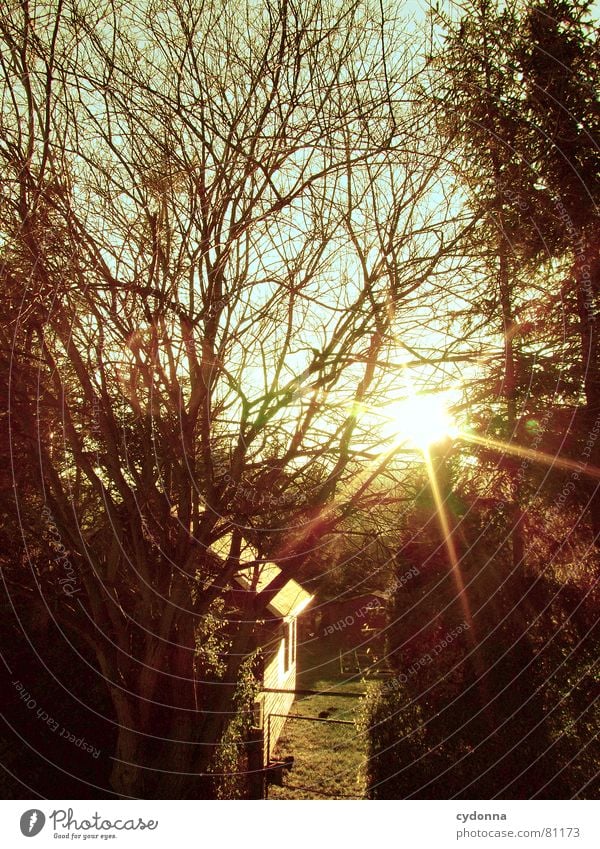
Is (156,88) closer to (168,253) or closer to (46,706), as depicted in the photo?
(168,253)

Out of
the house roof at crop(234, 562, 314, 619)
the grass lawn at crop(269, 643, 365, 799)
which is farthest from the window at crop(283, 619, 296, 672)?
the grass lawn at crop(269, 643, 365, 799)

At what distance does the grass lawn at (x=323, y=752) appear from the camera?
1169cm

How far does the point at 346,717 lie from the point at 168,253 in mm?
16754

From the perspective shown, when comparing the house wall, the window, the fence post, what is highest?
the window

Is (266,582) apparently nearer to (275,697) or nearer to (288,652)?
(275,697)

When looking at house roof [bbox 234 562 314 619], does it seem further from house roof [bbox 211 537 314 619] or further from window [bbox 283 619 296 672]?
window [bbox 283 619 296 672]

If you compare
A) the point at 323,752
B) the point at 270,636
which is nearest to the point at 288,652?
the point at 323,752

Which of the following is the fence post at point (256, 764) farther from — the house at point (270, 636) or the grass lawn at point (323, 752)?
the grass lawn at point (323, 752)

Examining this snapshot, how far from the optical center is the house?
5.91 metres

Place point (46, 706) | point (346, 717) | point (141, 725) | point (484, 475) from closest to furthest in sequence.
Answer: point (141, 725)
point (484, 475)
point (46, 706)
point (346, 717)

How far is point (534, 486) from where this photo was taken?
7.44 metres

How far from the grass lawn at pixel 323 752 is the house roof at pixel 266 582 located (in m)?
1.91
